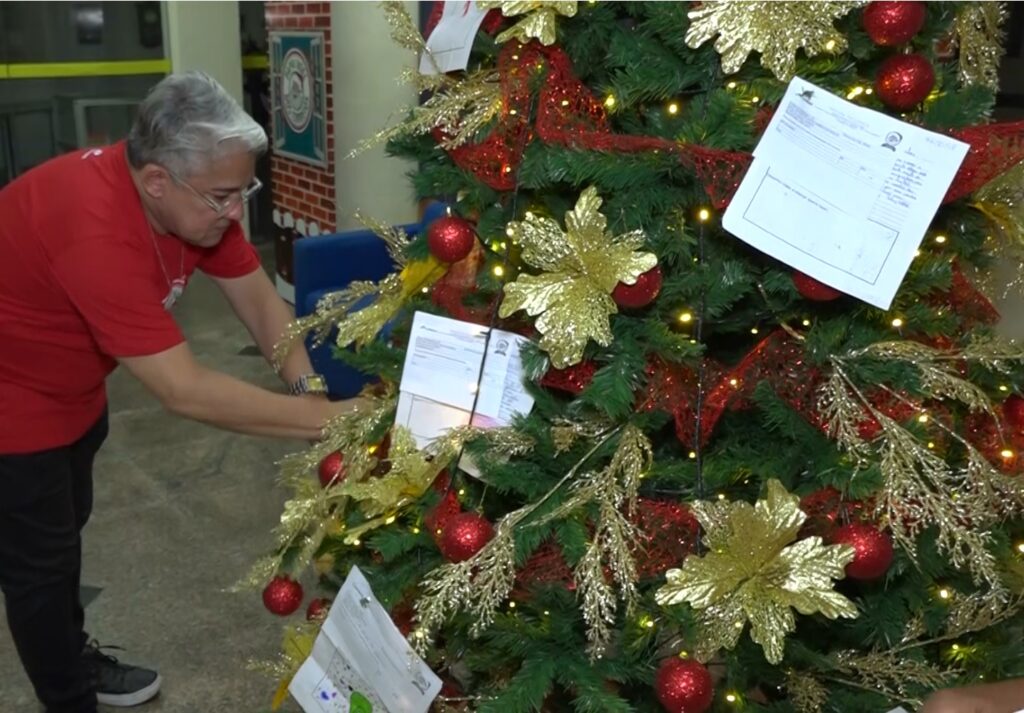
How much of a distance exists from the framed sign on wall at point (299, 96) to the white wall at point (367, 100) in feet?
1.43

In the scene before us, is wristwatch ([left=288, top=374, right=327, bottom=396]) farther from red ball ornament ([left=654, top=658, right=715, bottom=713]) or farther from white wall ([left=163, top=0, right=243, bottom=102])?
white wall ([left=163, top=0, right=243, bottom=102])

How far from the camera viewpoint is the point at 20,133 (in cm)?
689

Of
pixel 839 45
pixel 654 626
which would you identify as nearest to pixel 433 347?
pixel 654 626

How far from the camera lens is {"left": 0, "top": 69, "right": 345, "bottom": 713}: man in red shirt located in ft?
5.54

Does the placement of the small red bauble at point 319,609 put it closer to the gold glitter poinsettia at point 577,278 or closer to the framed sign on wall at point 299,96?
the gold glitter poinsettia at point 577,278

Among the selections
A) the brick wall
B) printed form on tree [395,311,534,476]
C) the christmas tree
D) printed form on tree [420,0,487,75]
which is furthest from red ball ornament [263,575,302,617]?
the brick wall

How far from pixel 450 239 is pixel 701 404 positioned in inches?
16.7

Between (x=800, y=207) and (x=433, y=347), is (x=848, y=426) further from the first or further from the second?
(x=433, y=347)

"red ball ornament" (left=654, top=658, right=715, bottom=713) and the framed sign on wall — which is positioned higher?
"red ball ornament" (left=654, top=658, right=715, bottom=713)

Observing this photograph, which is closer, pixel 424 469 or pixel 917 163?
pixel 917 163

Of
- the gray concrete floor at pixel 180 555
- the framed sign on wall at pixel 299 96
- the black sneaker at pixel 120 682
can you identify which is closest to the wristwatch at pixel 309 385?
the gray concrete floor at pixel 180 555

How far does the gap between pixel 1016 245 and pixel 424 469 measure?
86 centimetres

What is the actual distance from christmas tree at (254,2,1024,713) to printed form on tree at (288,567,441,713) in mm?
45

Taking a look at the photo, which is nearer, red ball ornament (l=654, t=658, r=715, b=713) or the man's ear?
red ball ornament (l=654, t=658, r=715, b=713)
